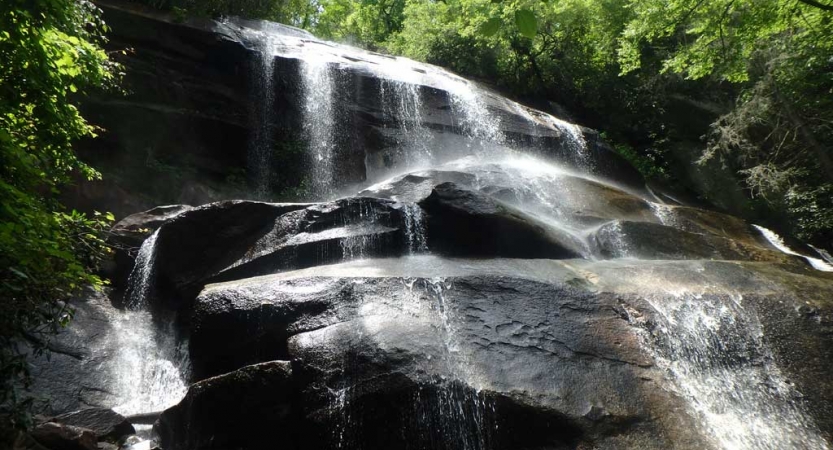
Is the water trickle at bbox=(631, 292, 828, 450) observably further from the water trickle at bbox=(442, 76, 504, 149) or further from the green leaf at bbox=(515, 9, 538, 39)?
the water trickle at bbox=(442, 76, 504, 149)

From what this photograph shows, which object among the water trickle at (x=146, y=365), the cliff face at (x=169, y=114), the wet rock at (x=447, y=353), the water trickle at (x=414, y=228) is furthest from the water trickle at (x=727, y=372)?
the cliff face at (x=169, y=114)

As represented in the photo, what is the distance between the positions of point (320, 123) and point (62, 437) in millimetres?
10496

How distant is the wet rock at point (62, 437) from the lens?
4.87 m

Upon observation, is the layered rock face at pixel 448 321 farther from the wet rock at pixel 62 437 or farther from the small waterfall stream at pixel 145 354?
the wet rock at pixel 62 437

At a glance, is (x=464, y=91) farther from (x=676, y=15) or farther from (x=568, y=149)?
(x=676, y=15)

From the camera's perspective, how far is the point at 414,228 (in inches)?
331

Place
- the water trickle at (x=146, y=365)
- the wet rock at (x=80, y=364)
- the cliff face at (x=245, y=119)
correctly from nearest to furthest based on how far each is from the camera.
Answer: the wet rock at (x=80, y=364) → the water trickle at (x=146, y=365) → the cliff face at (x=245, y=119)

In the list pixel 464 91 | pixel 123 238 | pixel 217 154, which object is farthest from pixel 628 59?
pixel 123 238

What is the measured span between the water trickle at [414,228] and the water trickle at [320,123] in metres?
5.95

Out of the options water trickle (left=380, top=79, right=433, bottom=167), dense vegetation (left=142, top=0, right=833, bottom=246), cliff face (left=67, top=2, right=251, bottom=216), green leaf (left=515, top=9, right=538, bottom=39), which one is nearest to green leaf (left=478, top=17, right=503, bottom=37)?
green leaf (left=515, top=9, right=538, bottom=39)

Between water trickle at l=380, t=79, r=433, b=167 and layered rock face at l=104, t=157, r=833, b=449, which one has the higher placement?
water trickle at l=380, t=79, r=433, b=167

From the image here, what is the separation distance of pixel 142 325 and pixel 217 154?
22.2 feet

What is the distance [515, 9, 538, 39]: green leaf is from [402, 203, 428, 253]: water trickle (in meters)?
6.02

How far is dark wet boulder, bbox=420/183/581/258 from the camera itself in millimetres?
8227
